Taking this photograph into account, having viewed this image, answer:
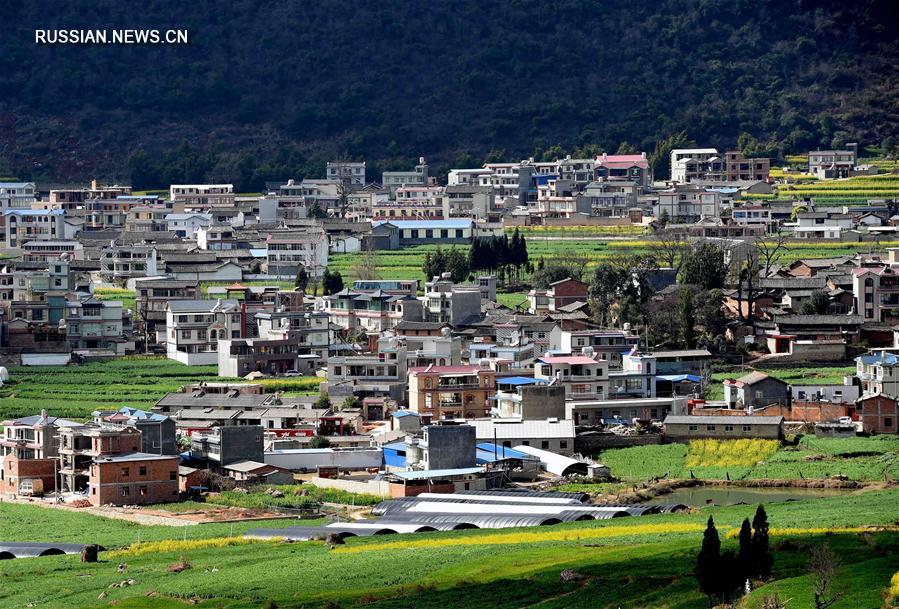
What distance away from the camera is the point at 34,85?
343 ft

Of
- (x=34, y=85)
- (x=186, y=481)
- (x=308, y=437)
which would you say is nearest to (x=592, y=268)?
(x=308, y=437)

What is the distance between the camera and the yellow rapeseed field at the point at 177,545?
117 feet

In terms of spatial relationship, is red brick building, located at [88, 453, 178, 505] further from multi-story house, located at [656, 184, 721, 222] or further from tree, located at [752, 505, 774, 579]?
multi-story house, located at [656, 184, 721, 222]

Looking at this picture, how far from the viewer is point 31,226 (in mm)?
77125

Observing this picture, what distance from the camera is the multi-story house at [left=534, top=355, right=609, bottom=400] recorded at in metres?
49.2

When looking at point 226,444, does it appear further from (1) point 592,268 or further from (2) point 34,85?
(2) point 34,85

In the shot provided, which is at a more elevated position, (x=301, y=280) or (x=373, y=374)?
(x=301, y=280)

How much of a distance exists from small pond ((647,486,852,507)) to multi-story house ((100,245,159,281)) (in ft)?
101

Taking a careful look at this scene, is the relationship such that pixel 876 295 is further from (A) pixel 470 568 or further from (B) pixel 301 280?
(A) pixel 470 568

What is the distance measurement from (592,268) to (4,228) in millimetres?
23069

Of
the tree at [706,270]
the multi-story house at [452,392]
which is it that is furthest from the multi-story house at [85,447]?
the tree at [706,270]

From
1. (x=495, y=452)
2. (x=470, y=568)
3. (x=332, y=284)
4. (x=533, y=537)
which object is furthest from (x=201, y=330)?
(x=470, y=568)

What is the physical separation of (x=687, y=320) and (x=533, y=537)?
20.9 meters

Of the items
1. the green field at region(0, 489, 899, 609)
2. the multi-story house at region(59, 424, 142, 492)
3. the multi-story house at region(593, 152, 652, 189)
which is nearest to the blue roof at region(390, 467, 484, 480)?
the green field at region(0, 489, 899, 609)
